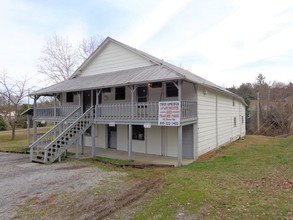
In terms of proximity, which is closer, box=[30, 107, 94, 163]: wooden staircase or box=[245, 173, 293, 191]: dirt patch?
box=[245, 173, 293, 191]: dirt patch

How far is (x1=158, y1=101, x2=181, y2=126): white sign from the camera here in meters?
9.62

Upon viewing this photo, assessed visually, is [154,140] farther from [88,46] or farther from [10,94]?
[88,46]

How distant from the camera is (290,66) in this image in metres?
35.9

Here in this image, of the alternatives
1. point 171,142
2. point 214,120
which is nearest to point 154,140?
point 171,142

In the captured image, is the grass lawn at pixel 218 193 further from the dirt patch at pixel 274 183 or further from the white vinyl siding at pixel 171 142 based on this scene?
the white vinyl siding at pixel 171 142

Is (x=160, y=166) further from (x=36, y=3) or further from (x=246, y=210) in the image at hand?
(x=36, y=3)

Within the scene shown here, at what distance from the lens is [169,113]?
982cm

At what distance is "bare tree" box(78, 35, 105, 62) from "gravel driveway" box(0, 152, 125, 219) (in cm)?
2664

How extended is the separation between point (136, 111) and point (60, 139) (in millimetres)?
4368

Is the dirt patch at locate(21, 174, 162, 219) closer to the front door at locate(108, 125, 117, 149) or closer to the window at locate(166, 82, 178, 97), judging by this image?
the window at locate(166, 82, 178, 97)

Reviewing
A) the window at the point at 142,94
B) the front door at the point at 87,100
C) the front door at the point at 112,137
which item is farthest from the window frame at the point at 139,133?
the front door at the point at 87,100

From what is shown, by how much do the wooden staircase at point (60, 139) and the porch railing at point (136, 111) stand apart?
86 centimetres

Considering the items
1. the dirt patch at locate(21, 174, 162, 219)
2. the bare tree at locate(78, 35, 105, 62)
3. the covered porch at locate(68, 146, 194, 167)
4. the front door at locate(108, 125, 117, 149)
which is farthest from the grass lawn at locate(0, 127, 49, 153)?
the bare tree at locate(78, 35, 105, 62)

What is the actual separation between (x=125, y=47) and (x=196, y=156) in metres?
8.20
